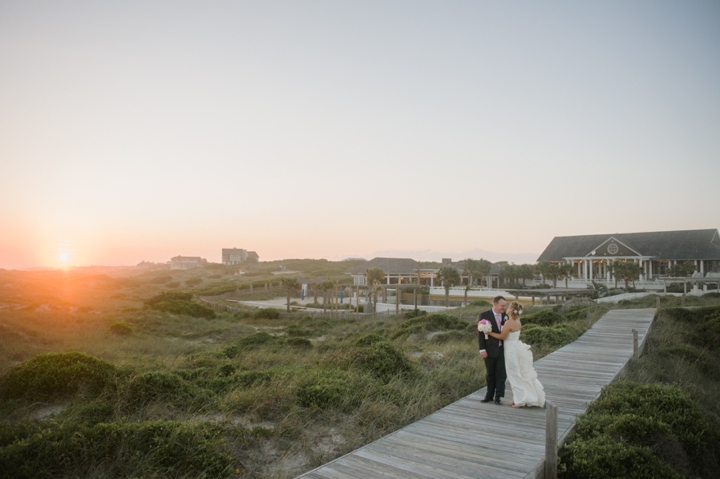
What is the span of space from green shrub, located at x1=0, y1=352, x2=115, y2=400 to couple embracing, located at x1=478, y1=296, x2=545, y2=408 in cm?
660

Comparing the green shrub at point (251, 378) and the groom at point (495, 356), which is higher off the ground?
the groom at point (495, 356)

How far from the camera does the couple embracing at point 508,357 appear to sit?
7387 millimetres

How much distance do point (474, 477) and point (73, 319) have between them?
23.2 metres

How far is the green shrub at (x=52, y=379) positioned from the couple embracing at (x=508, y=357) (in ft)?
21.7

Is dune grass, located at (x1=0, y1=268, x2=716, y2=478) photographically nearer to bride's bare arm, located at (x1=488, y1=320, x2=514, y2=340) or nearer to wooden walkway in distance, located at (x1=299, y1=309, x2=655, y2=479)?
wooden walkway in distance, located at (x1=299, y1=309, x2=655, y2=479)

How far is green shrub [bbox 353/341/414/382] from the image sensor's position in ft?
31.0

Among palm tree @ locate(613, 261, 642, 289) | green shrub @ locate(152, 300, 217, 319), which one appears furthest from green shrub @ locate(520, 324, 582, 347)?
palm tree @ locate(613, 261, 642, 289)

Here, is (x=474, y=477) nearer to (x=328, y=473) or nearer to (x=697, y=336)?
(x=328, y=473)

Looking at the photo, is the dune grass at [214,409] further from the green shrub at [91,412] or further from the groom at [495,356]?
the groom at [495,356]

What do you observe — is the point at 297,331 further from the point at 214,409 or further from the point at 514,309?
the point at 514,309

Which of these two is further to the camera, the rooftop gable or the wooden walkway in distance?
the rooftop gable

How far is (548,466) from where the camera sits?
4.90 meters

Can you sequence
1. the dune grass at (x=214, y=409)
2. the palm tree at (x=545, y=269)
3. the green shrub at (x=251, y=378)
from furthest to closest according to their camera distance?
the palm tree at (x=545, y=269), the green shrub at (x=251, y=378), the dune grass at (x=214, y=409)

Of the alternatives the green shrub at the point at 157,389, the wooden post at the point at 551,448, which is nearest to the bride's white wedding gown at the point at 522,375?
the wooden post at the point at 551,448
